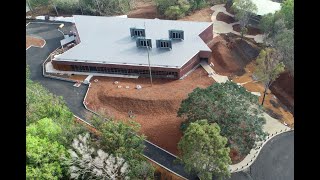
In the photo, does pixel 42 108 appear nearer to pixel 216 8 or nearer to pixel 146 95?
pixel 146 95

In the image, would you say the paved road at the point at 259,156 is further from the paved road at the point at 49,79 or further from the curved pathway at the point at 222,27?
the curved pathway at the point at 222,27

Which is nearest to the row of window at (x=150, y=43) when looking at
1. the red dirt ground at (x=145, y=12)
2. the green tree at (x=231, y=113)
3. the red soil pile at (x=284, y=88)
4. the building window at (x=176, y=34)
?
the building window at (x=176, y=34)

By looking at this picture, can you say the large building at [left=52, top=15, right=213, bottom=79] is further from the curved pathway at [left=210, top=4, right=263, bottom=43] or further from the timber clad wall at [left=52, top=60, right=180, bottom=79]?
the curved pathway at [left=210, top=4, right=263, bottom=43]

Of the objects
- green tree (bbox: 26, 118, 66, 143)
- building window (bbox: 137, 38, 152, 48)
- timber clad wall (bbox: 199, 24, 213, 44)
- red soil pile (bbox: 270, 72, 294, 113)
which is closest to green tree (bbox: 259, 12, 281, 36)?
red soil pile (bbox: 270, 72, 294, 113)

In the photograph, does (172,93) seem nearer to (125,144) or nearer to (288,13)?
(125,144)

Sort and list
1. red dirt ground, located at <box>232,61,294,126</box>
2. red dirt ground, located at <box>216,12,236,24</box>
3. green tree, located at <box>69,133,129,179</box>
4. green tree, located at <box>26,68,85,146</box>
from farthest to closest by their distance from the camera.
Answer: red dirt ground, located at <box>216,12,236,24</box> → red dirt ground, located at <box>232,61,294,126</box> → green tree, located at <box>26,68,85,146</box> → green tree, located at <box>69,133,129,179</box>

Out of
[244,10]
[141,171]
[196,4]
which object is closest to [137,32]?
[196,4]
